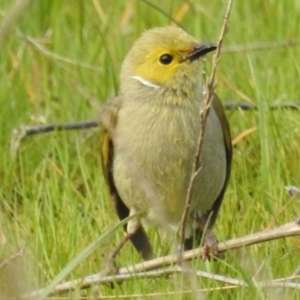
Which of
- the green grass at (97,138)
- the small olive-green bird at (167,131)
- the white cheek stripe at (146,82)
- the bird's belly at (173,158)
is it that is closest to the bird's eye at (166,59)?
the small olive-green bird at (167,131)

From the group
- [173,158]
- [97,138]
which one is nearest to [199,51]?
[173,158]

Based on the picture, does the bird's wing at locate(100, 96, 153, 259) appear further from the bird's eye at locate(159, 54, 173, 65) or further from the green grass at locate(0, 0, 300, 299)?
the bird's eye at locate(159, 54, 173, 65)

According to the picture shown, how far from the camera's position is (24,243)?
4547 millimetres

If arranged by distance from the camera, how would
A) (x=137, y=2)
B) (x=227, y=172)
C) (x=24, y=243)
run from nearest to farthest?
(x=24, y=243)
(x=227, y=172)
(x=137, y=2)

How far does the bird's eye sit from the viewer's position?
462 centimetres

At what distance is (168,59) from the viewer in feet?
15.2

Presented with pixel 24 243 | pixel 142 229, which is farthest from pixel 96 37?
pixel 24 243

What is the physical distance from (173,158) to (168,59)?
1.52ft

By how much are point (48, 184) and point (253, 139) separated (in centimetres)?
115

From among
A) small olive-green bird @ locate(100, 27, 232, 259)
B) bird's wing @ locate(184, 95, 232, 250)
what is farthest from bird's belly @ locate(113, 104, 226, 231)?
bird's wing @ locate(184, 95, 232, 250)

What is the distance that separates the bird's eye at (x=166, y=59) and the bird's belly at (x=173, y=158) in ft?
0.82

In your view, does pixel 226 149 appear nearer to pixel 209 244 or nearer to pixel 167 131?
pixel 167 131

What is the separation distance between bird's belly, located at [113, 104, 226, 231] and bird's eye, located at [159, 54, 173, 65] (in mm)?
251

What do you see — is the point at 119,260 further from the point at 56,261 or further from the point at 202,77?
the point at 202,77
